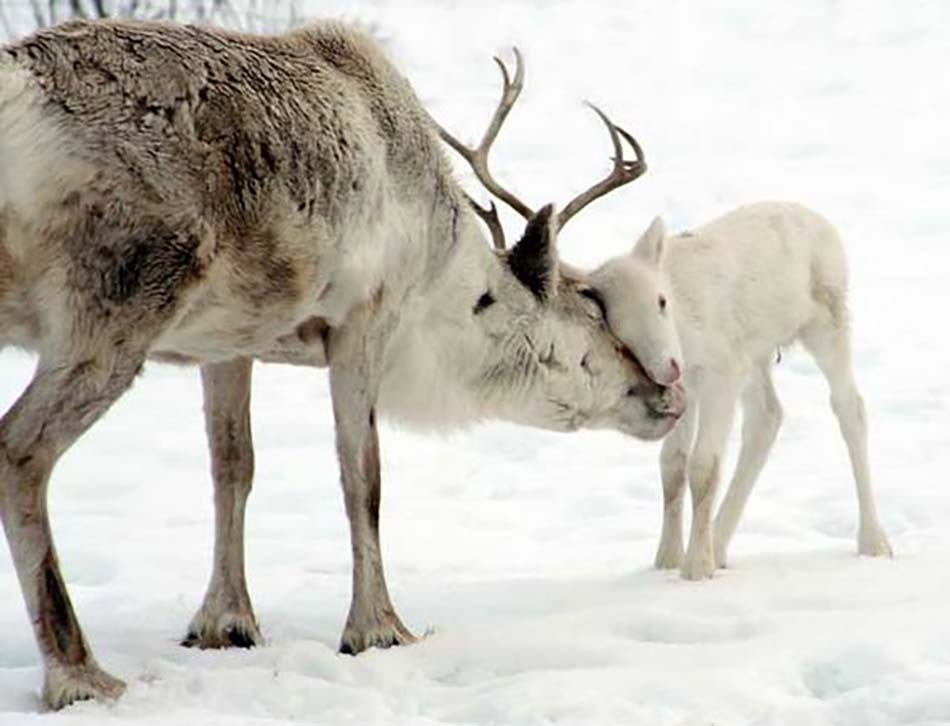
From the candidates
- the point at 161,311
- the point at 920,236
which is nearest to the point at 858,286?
the point at 920,236

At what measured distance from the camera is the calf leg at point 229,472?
7.31 m

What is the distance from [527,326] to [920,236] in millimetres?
9040

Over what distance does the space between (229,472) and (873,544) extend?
106 inches

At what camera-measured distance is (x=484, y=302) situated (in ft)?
24.6

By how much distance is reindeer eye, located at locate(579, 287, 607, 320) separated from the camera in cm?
781

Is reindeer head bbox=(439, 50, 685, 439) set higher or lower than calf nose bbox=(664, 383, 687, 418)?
higher

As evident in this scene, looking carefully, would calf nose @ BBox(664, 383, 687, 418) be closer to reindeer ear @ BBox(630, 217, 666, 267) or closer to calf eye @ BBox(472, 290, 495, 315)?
reindeer ear @ BBox(630, 217, 666, 267)

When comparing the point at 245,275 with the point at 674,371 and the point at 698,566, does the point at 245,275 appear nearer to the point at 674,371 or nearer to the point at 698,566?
the point at 674,371

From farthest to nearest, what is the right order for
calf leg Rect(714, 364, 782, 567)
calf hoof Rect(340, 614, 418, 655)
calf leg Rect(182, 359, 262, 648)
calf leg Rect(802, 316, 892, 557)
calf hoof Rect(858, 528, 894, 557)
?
calf leg Rect(802, 316, 892, 557) → calf leg Rect(714, 364, 782, 567) → calf hoof Rect(858, 528, 894, 557) → calf leg Rect(182, 359, 262, 648) → calf hoof Rect(340, 614, 418, 655)

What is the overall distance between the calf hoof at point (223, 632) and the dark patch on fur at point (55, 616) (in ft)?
3.65

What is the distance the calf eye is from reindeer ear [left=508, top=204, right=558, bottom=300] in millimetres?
166

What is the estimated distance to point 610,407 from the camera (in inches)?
309

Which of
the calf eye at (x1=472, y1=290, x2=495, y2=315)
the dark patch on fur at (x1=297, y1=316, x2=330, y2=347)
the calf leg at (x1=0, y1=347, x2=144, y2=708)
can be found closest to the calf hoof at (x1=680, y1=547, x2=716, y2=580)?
the calf eye at (x1=472, y1=290, x2=495, y2=315)

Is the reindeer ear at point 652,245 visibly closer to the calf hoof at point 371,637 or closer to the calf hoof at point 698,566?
the calf hoof at point 698,566
